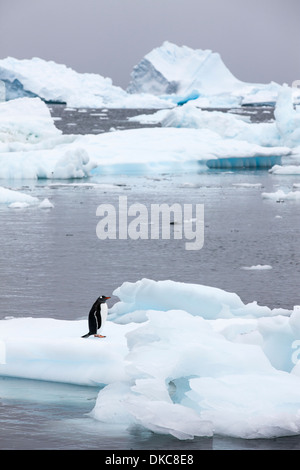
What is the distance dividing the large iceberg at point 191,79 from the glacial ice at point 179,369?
299 feet

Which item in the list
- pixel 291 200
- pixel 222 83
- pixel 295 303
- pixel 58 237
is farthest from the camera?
pixel 222 83

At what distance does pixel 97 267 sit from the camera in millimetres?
12359

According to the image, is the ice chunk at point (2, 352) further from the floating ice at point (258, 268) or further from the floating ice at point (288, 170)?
the floating ice at point (288, 170)

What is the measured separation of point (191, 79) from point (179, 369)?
10995 cm

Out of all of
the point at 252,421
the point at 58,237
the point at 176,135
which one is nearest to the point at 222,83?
the point at 176,135

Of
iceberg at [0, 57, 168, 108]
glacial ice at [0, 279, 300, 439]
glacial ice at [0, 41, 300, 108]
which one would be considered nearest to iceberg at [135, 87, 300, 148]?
glacial ice at [0, 279, 300, 439]

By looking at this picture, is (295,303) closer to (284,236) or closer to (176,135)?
(284,236)

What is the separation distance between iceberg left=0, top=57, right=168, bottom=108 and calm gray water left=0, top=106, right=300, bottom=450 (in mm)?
61344

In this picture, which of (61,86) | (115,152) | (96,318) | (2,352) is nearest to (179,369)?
(96,318)

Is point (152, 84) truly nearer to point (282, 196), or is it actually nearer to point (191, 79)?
point (191, 79)
